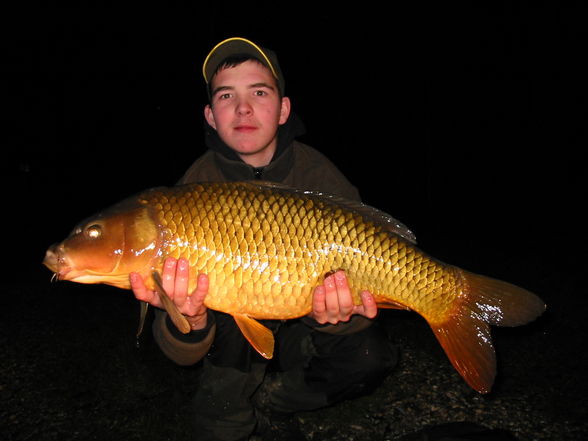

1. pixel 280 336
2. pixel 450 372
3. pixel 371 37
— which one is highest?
pixel 371 37

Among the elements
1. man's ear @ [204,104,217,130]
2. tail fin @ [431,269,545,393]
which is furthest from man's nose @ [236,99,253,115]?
tail fin @ [431,269,545,393]

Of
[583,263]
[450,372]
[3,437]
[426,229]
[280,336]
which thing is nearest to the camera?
[3,437]

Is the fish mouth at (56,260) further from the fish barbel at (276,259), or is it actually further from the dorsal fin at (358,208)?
the dorsal fin at (358,208)

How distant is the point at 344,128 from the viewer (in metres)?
18.6

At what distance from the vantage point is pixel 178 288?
1270mm

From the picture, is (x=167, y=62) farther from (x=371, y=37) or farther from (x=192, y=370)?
(x=192, y=370)

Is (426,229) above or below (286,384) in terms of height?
below

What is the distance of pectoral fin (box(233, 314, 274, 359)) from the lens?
4.45ft

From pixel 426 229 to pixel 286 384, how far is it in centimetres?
500

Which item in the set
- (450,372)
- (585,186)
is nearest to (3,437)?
(450,372)

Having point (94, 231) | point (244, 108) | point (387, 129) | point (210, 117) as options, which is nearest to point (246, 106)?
point (244, 108)

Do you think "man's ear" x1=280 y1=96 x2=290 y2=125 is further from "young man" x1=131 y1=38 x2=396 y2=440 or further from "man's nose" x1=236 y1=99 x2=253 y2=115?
"man's nose" x1=236 y1=99 x2=253 y2=115

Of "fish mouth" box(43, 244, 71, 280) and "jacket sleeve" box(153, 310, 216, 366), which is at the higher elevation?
"fish mouth" box(43, 244, 71, 280)

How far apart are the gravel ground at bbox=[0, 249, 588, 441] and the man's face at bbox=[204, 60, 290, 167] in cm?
117
